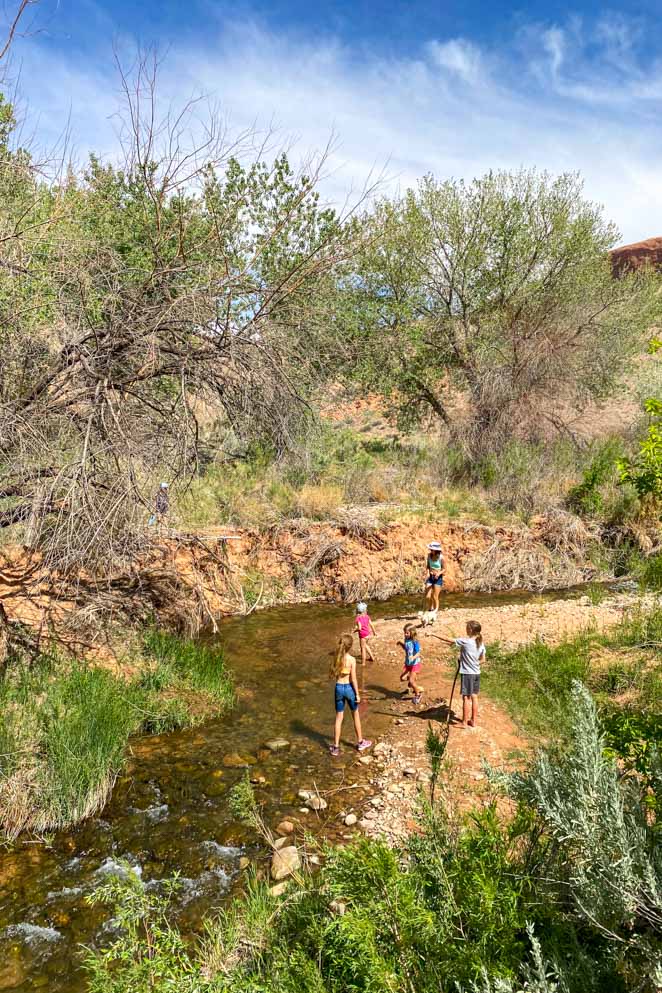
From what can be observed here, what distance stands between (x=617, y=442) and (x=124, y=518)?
51.5 ft

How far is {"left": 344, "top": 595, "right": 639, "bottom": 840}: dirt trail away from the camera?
634 centimetres

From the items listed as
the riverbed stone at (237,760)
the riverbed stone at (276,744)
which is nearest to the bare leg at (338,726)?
the riverbed stone at (276,744)

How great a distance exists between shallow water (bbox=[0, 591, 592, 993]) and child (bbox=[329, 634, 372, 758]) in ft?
0.74

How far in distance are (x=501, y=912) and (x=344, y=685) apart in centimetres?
462

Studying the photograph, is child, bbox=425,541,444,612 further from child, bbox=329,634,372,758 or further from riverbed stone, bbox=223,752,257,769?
riverbed stone, bbox=223,752,257,769

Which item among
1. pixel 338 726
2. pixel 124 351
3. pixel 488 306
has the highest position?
pixel 488 306

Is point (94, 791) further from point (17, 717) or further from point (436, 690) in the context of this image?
point (436, 690)

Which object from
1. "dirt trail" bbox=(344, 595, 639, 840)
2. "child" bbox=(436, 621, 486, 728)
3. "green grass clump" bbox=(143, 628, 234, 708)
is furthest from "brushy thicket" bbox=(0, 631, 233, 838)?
"child" bbox=(436, 621, 486, 728)

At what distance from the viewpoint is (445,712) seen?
8.63 m

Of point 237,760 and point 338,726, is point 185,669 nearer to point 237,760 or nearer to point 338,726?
point 237,760

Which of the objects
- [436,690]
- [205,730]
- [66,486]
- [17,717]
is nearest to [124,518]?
[66,486]

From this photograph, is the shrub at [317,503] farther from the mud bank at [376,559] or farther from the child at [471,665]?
the child at [471,665]

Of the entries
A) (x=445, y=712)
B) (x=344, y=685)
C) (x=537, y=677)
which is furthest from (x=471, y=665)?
(x=344, y=685)

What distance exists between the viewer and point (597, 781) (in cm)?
287
